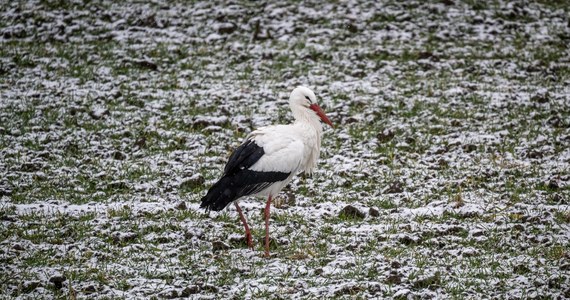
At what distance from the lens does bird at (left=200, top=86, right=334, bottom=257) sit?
711cm

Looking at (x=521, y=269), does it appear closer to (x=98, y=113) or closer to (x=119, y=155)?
(x=119, y=155)

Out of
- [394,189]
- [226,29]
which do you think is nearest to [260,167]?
[394,189]

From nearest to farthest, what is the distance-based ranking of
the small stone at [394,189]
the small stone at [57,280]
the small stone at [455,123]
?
the small stone at [57,280] < the small stone at [394,189] < the small stone at [455,123]

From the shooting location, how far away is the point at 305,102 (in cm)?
779

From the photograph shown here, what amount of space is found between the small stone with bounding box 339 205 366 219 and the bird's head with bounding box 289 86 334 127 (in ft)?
3.38

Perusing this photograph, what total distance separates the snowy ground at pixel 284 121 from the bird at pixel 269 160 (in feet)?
1.64

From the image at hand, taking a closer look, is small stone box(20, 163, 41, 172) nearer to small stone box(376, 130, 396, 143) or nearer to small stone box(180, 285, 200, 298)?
small stone box(180, 285, 200, 298)

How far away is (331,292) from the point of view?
6.05m

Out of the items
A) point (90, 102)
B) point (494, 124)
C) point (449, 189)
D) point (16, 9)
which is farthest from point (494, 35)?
point (16, 9)

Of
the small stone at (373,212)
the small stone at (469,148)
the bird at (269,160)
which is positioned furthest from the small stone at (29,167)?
the small stone at (469,148)

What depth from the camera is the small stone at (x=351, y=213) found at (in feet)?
26.0

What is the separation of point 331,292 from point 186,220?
241 centimetres

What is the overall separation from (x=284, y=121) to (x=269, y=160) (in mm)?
3772

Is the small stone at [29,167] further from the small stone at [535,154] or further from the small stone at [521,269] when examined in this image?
the small stone at [535,154]
